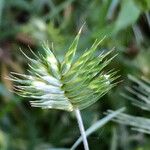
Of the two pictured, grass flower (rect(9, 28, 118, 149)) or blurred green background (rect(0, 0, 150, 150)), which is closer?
grass flower (rect(9, 28, 118, 149))

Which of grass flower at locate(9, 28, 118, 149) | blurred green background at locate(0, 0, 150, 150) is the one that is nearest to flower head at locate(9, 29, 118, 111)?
grass flower at locate(9, 28, 118, 149)

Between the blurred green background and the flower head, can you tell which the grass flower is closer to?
the flower head

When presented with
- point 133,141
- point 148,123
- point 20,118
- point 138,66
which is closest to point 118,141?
point 133,141

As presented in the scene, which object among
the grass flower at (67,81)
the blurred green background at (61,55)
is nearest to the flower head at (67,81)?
the grass flower at (67,81)

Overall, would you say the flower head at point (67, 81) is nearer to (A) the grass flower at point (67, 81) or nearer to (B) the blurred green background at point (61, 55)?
(A) the grass flower at point (67, 81)

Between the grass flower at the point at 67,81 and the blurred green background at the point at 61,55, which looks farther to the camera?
the blurred green background at the point at 61,55

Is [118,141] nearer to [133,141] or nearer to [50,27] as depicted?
[133,141]
